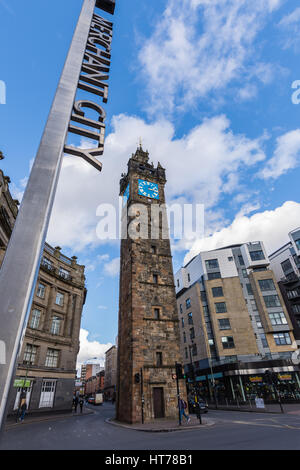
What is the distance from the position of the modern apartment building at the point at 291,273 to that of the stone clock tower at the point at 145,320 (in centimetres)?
3050

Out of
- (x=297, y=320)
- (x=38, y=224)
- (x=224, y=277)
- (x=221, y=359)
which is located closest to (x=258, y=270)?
(x=224, y=277)

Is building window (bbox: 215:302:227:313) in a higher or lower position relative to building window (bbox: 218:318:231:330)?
higher

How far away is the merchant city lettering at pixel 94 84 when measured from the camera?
406 centimetres

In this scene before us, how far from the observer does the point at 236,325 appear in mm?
43812

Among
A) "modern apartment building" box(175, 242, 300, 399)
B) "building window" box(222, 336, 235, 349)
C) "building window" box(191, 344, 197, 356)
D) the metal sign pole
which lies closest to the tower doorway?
"modern apartment building" box(175, 242, 300, 399)

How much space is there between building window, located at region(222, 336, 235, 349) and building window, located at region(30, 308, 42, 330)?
100 feet

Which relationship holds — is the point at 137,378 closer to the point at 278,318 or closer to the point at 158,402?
the point at 158,402

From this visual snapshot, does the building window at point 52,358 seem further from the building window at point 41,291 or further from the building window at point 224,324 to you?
the building window at point 224,324

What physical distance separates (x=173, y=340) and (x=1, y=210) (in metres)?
19.6

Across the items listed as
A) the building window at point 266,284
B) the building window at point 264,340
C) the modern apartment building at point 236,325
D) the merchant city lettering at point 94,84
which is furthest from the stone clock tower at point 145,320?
the building window at point 266,284

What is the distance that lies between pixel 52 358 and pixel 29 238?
108 ft

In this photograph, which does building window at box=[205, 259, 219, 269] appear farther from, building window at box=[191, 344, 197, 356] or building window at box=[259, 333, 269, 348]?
building window at box=[191, 344, 197, 356]

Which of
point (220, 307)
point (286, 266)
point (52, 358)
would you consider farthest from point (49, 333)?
point (286, 266)

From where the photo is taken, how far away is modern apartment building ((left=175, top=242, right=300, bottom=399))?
3750 centimetres
